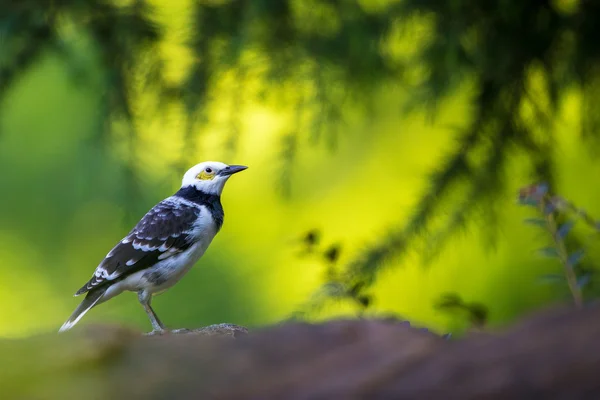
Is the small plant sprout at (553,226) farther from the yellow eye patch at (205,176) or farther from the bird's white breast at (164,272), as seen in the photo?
the yellow eye patch at (205,176)

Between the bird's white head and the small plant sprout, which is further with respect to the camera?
the bird's white head

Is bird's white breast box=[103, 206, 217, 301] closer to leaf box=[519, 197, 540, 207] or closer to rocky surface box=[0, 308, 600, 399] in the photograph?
leaf box=[519, 197, 540, 207]

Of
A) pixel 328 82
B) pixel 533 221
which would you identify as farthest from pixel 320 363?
pixel 328 82

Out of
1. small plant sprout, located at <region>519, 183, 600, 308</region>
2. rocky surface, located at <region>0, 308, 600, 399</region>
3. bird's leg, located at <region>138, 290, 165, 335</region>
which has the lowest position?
rocky surface, located at <region>0, 308, 600, 399</region>

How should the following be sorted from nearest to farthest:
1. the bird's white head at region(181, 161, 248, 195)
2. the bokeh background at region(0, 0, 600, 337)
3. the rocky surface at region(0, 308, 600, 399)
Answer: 1. the rocky surface at region(0, 308, 600, 399)
2. the bokeh background at region(0, 0, 600, 337)
3. the bird's white head at region(181, 161, 248, 195)

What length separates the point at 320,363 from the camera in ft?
3.11

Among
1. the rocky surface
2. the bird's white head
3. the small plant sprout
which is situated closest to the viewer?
the rocky surface

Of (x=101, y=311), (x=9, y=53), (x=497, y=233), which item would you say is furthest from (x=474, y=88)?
(x=101, y=311)

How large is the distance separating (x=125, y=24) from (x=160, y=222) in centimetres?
79

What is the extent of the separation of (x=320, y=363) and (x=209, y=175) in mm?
2713

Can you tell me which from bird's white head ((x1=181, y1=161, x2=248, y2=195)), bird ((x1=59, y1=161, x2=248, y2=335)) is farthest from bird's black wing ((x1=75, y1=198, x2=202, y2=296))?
bird's white head ((x1=181, y1=161, x2=248, y2=195))

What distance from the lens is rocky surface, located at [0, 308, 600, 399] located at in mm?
857

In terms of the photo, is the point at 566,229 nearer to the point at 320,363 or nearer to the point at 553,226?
the point at 553,226

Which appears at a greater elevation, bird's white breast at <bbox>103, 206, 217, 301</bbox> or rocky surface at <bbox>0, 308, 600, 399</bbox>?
bird's white breast at <bbox>103, 206, 217, 301</bbox>
